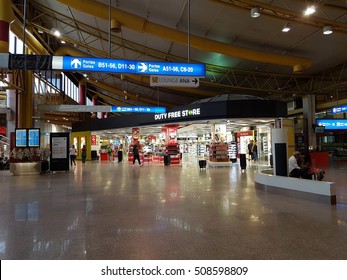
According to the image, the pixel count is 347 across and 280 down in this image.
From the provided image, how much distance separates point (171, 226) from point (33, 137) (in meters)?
10.7

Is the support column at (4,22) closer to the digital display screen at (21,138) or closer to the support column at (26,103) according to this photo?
the digital display screen at (21,138)

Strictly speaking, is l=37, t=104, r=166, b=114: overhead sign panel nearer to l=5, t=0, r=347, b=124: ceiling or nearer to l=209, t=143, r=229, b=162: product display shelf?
l=5, t=0, r=347, b=124: ceiling

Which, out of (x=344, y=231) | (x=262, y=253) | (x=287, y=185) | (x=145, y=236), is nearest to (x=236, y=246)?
(x=262, y=253)

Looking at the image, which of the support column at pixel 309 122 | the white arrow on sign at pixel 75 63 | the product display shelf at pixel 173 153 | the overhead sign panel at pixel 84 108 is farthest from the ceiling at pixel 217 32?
the product display shelf at pixel 173 153

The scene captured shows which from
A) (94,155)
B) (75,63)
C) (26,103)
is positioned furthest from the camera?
(94,155)

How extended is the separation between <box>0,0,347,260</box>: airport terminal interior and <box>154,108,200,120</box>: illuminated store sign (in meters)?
0.08

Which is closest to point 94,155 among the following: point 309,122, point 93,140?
point 93,140

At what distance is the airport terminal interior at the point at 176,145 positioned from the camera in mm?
3562

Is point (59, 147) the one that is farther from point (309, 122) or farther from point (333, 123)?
point (333, 123)

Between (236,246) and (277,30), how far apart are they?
985 centimetres

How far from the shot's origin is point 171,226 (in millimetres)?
4105

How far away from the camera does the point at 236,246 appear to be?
3.27 meters

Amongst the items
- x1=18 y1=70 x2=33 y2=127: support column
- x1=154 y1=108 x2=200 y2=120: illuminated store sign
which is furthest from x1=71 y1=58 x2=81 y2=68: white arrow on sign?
x1=18 y1=70 x2=33 y2=127: support column
